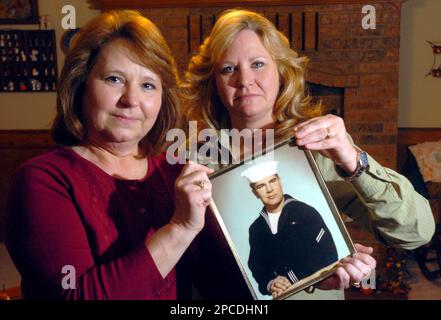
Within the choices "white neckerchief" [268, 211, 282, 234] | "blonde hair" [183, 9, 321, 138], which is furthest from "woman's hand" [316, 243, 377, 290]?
"blonde hair" [183, 9, 321, 138]

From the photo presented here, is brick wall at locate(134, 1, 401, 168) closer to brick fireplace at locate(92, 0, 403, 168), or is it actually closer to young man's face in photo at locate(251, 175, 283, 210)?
brick fireplace at locate(92, 0, 403, 168)

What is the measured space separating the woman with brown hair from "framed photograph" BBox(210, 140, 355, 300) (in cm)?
14

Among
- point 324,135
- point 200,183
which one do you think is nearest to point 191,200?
point 200,183

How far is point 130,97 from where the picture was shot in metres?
0.89

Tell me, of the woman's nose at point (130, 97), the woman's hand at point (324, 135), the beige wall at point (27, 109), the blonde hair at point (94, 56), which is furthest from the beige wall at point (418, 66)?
the woman's nose at point (130, 97)

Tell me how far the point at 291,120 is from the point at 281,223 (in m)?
0.28

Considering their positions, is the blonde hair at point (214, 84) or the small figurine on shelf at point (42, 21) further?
the small figurine on shelf at point (42, 21)

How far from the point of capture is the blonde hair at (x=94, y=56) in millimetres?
896

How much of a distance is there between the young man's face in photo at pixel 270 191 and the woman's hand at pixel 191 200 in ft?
0.55

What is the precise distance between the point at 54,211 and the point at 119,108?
23 cm

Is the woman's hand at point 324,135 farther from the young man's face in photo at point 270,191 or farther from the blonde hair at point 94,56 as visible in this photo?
the blonde hair at point 94,56

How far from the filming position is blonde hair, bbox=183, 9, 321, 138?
1119mm
